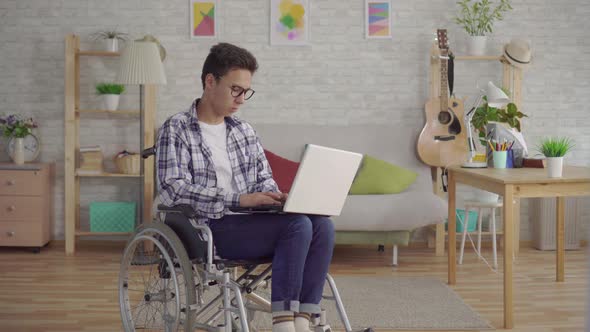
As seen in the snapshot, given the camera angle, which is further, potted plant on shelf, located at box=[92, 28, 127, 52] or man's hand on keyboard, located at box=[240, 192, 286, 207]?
potted plant on shelf, located at box=[92, 28, 127, 52]

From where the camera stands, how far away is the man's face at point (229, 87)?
2586mm

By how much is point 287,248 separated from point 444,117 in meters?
3.05

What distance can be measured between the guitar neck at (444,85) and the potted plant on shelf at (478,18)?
0.25m

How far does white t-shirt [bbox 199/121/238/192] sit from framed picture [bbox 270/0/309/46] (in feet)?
9.19

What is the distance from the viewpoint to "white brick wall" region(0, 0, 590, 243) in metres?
5.35

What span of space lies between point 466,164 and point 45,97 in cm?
296

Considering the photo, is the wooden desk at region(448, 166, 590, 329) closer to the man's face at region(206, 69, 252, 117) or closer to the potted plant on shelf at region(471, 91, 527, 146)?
the potted plant on shelf at region(471, 91, 527, 146)

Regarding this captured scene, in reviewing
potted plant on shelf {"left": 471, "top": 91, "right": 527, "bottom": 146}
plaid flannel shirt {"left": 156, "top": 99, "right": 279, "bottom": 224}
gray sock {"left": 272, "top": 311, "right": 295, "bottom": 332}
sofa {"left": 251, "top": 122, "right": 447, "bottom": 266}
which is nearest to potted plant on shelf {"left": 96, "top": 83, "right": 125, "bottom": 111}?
sofa {"left": 251, "top": 122, "right": 447, "bottom": 266}

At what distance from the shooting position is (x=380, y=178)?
5.05 m

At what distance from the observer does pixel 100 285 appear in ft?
13.6

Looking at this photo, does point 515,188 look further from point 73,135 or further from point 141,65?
point 73,135

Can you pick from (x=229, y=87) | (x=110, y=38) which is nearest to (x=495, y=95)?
(x=229, y=87)

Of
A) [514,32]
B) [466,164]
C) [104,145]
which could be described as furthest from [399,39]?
[104,145]

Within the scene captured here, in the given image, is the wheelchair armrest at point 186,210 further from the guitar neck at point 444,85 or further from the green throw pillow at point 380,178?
the guitar neck at point 444,85
